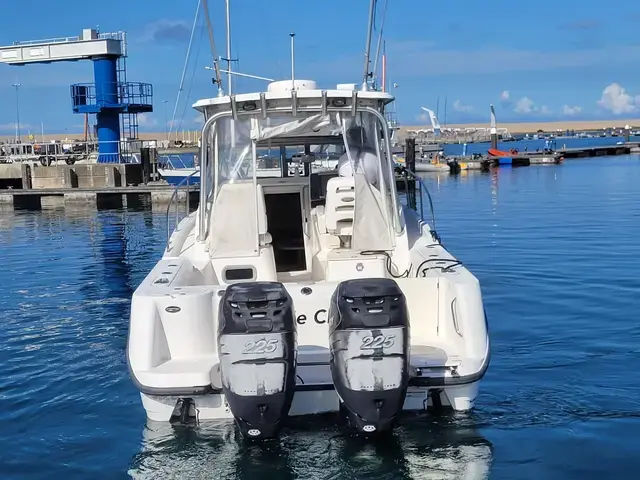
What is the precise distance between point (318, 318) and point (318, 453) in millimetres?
1170

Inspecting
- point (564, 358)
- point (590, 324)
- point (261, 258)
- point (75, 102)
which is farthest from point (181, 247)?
point (75, 102)

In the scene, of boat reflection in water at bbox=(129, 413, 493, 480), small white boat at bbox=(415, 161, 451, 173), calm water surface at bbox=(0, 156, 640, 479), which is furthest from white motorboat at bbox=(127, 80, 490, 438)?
small white boat at bbox=(415, 161, 451, 173)

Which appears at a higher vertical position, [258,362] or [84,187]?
[84,187]

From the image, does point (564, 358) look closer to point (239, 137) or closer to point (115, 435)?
point (239, 137)

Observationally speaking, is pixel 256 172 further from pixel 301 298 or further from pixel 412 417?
pixel 412 417

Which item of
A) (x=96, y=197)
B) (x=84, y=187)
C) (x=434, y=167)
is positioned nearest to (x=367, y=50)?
(x=96, y=197)

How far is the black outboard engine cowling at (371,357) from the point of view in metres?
5.48

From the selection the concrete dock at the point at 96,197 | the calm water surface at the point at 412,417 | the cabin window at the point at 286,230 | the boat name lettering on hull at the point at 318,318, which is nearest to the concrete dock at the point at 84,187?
the concrete dock at the point at 96,197

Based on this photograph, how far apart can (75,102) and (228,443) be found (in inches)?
1242

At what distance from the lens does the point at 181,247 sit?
892 centimetres

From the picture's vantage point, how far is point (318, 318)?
Answer: 668 centimetres

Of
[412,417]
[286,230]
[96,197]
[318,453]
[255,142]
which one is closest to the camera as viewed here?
[318,453]

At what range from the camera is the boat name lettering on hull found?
666 cm

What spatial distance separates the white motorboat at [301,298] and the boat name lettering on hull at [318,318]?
1cm
